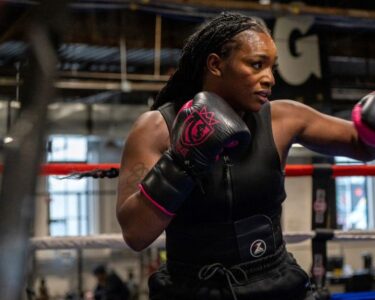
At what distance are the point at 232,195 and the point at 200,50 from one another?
1.04ft

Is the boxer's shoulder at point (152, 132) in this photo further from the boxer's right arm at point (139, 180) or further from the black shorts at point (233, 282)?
the black shorts at point (233, 282)

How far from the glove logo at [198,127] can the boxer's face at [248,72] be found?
126 millimetres

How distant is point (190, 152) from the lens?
1.17m

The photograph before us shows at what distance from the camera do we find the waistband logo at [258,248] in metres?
1.33

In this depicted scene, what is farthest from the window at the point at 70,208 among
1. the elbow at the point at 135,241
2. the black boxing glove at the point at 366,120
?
the elbow at the point at 135,241

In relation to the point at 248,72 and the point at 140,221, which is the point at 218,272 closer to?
the point at 140,221

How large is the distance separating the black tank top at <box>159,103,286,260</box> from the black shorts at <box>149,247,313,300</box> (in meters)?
0.05

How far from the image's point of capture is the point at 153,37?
22.4 feet

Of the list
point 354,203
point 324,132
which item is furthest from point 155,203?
point 354,203

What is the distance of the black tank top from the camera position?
1311 millimetres

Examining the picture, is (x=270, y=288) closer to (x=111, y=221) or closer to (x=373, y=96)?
(x=373, y=96)

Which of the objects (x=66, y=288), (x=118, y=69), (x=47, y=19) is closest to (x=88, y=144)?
(x=118, y=69)

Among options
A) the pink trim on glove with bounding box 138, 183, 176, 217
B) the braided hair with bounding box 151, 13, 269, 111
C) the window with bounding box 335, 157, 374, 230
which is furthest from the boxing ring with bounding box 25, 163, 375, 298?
the window with bounding box 335, 157, 374, 230

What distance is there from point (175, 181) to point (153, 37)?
579 centimetres
